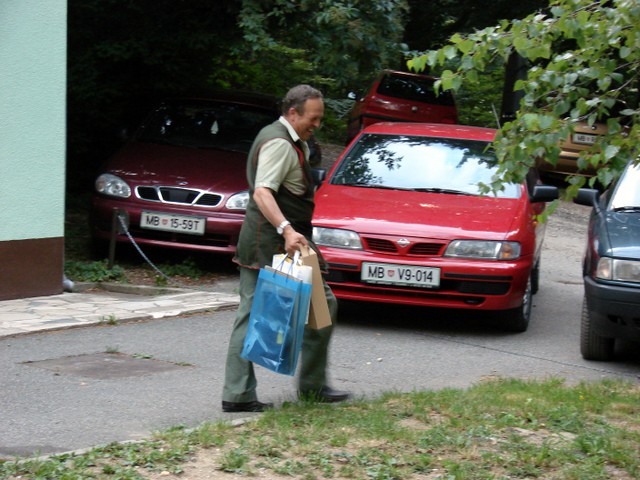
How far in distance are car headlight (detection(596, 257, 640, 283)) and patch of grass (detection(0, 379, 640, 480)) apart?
4.49 ft

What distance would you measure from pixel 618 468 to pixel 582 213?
1374cm

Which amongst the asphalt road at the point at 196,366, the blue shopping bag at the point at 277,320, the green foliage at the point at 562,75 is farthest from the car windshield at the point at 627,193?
the blue shopping bag at the point at 277,320

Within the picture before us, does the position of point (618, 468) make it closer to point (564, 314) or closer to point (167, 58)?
point (564, 314)

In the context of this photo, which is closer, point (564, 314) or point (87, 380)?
point (87, 380)

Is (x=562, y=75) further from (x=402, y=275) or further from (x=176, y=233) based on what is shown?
(x=176, y=233)

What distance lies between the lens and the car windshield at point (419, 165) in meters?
9.44

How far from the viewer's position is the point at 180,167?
36.0ft

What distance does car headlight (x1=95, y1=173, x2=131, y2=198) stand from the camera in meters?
10.6

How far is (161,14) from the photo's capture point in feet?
42.1

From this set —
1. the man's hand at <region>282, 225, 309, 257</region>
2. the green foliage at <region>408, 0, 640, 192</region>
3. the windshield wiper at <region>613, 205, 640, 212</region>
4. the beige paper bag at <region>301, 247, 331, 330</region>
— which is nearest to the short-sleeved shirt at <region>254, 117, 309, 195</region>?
the man's hand at <region>282, 225, 309, 257</region>

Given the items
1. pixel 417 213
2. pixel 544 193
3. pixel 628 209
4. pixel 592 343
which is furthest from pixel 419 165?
pixel 592 343

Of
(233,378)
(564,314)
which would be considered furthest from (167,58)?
(233,378)

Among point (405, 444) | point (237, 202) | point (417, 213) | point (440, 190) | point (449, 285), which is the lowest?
point (405, 444)

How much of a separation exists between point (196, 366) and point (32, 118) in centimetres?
299
